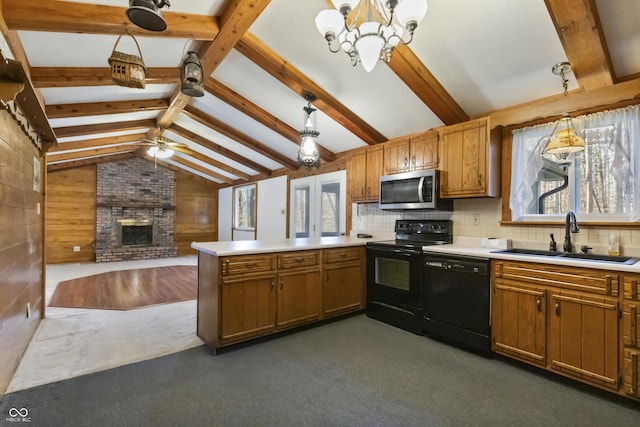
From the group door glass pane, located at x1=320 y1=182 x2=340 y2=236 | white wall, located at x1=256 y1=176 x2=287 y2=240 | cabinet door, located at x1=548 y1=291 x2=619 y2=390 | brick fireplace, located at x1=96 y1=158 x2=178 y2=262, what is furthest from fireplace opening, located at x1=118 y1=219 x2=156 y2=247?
cabinet door, located at x1=548 y1=291 x2=619 y2=390

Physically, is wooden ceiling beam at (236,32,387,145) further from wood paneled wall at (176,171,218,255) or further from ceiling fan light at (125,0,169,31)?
wood paneled wall at (176,171,218,255)

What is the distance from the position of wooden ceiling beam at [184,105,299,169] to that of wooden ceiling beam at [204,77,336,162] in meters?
1.10

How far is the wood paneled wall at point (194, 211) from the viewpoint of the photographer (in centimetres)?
934

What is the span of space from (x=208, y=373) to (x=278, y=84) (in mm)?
3143

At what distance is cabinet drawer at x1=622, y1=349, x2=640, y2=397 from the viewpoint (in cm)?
196

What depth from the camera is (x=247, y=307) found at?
279 cm

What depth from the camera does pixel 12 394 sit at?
204cm

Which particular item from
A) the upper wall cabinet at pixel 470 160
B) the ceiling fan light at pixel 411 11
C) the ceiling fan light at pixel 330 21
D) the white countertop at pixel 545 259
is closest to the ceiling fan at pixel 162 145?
the ceiling fan light at pixel 330 21

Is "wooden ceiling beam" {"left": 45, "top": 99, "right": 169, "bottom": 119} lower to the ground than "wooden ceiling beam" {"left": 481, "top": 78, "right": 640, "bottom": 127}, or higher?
higher

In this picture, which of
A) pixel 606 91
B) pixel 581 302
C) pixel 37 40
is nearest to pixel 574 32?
pixel 606 91

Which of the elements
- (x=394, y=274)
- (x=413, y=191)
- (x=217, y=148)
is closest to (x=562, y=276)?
(x=394, y=274)

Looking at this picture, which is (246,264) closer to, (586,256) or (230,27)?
(230,27)

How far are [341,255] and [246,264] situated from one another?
3.82 ft

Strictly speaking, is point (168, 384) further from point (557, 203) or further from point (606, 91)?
point (606, 91)
